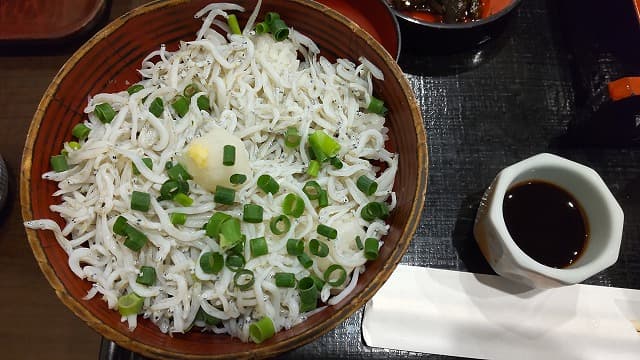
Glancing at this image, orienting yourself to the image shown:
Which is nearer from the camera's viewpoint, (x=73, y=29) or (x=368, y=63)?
(x=368, y=63)

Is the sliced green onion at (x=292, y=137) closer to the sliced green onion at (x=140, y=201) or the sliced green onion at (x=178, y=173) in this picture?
the sliced green onion at (x=178, y=173)

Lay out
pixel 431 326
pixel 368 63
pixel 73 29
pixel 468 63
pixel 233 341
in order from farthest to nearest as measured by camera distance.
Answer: pixel 468 63 → pixel 73 29 → pixel 431 326 → pixel 368 63 → pixel 233 341

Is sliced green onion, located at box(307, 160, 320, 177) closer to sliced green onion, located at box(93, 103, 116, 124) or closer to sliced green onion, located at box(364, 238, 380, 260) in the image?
sliced green onion, located at box(364, 238, 380, 260)

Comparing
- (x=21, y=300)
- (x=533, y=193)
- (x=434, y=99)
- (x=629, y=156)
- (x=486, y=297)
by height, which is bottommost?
(x=21, y=300)

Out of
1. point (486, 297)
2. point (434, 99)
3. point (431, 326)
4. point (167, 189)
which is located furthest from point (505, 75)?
point (167, 189)

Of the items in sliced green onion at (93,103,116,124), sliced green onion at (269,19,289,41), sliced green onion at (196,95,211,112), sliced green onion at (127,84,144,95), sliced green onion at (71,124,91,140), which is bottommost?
sliced green onion at (71,124,91,140)

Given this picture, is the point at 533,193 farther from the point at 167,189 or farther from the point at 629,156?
the point at 167,189

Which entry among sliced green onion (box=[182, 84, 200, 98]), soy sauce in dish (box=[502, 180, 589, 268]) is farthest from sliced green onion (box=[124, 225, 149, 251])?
soy sauce in dish (box=[502, 180, 589, 268])
